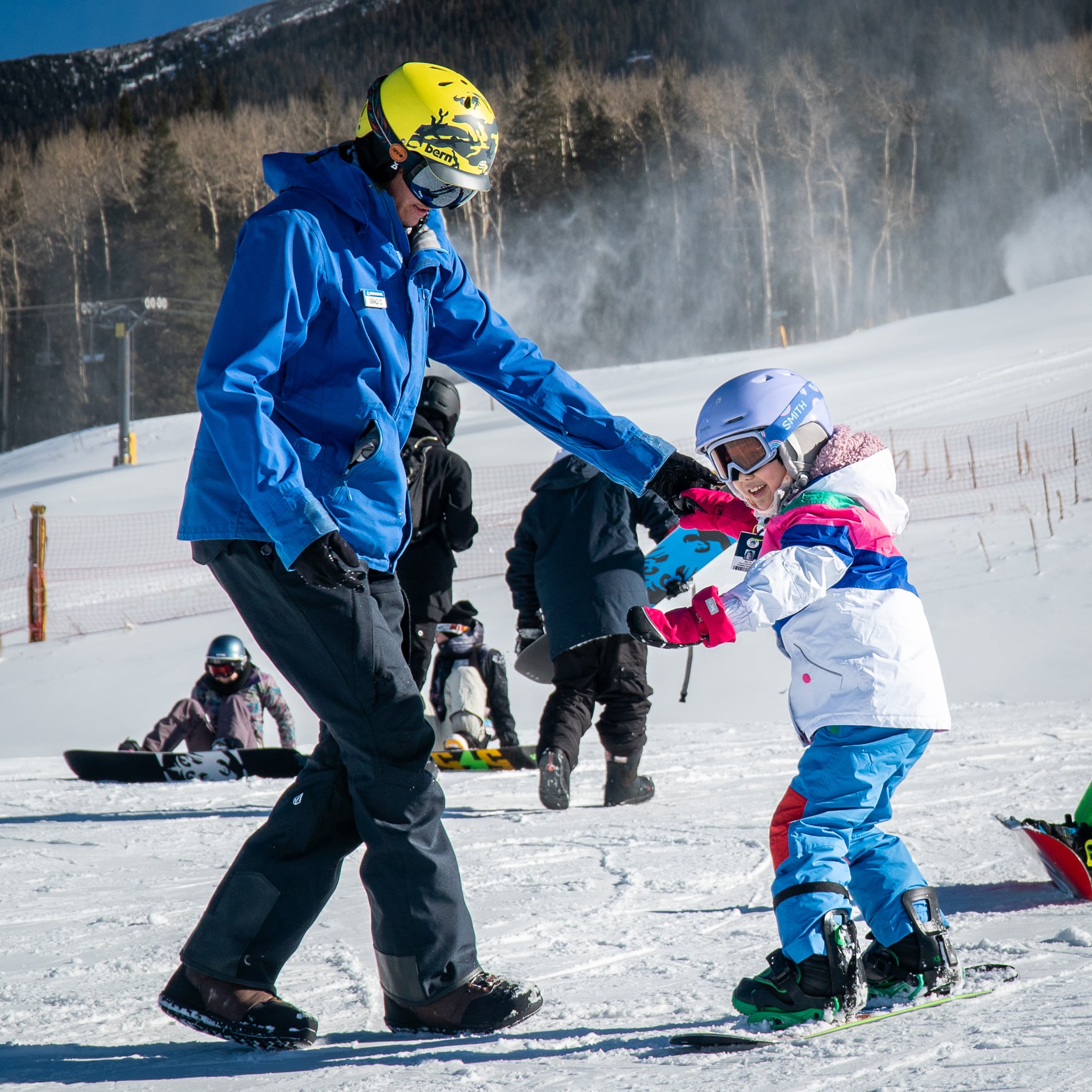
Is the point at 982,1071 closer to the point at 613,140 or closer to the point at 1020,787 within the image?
the point at 1020,787

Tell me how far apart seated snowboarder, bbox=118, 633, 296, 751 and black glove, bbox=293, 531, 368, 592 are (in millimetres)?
4722

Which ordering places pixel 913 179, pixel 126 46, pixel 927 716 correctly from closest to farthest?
pixel 927 716
pixel 913 179
pixel 126 46

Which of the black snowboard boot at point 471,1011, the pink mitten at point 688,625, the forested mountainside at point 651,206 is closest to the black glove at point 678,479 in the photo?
the pink mitten at point 688,625

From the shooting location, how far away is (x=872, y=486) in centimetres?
236

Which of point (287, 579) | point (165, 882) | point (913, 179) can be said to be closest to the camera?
point (287, 579)

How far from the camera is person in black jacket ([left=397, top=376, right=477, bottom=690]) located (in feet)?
15.9

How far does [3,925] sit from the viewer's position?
2.98m

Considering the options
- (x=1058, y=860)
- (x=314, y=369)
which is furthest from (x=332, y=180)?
(x=1058, y=860)

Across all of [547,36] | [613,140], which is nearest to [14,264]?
[613,140]

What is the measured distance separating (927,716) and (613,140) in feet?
150

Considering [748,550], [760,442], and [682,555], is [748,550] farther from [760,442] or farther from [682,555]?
[682,555]

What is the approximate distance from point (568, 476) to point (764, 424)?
2614 millimetres

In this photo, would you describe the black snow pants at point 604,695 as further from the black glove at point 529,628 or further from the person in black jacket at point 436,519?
the person in black jacket at point 436,519

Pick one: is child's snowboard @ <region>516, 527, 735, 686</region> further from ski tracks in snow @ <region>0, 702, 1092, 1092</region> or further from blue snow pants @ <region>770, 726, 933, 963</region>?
blue snow pants @ <region>770, 726, 933, 963</region>
